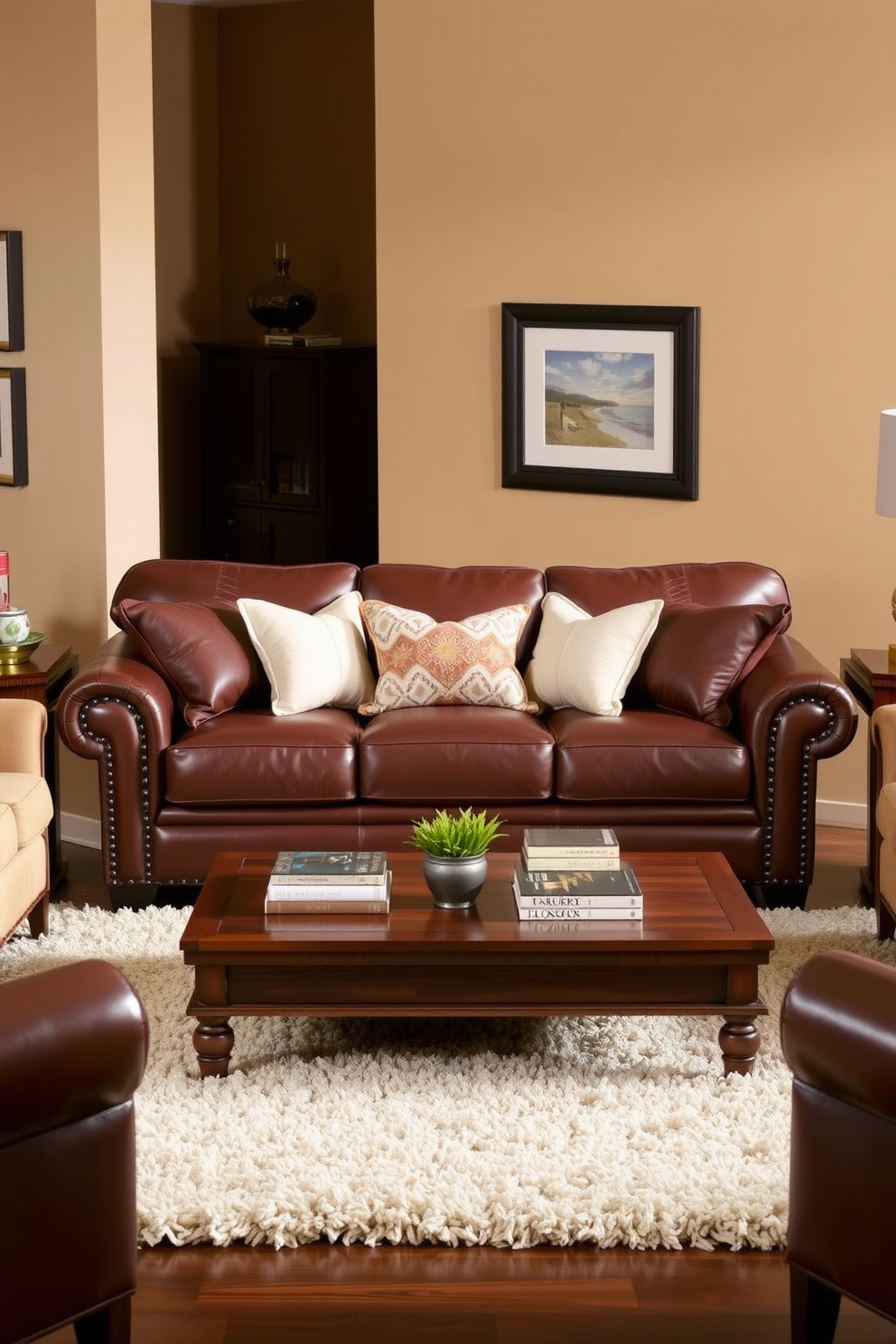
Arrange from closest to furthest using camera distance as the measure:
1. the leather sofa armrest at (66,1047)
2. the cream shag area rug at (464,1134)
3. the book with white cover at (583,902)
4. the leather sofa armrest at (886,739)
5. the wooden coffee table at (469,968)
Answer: the leather sofa armrest at (66,1047) < the cream shag area rug at (464,1134) < the wooden coffee table at (469,968) < the book with white cover at (583,902) < the leather sofa armrest at (886,739)

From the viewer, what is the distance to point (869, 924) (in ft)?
15.0

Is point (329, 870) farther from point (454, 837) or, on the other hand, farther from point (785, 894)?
point (785, 894)

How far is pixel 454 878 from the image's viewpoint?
142 inches

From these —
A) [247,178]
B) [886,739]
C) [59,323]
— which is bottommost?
[886,739]

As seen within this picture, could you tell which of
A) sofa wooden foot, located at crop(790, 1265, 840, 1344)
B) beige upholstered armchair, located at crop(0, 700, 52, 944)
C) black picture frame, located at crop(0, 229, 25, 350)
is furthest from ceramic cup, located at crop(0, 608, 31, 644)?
sofa wooden foot, located at crop(790, 1265, 840, 1344)

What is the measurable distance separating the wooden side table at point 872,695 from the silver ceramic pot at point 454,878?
1452mm

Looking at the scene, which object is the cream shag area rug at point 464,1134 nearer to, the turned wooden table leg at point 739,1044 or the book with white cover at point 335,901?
the turned wooden table leg at point 739,1044

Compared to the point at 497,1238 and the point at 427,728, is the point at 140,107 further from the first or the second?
the point at 497,1238

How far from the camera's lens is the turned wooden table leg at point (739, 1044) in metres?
3.53

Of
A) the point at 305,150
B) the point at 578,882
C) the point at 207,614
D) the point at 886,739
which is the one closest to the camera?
the point at 578,882

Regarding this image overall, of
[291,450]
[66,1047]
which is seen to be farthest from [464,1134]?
[291,450]

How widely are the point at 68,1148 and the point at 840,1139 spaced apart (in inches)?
45.1

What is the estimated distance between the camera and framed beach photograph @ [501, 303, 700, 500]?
19.1 ft

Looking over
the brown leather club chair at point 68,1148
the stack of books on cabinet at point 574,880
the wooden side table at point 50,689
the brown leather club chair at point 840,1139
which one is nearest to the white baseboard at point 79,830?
the wooden side table at point 50,689
